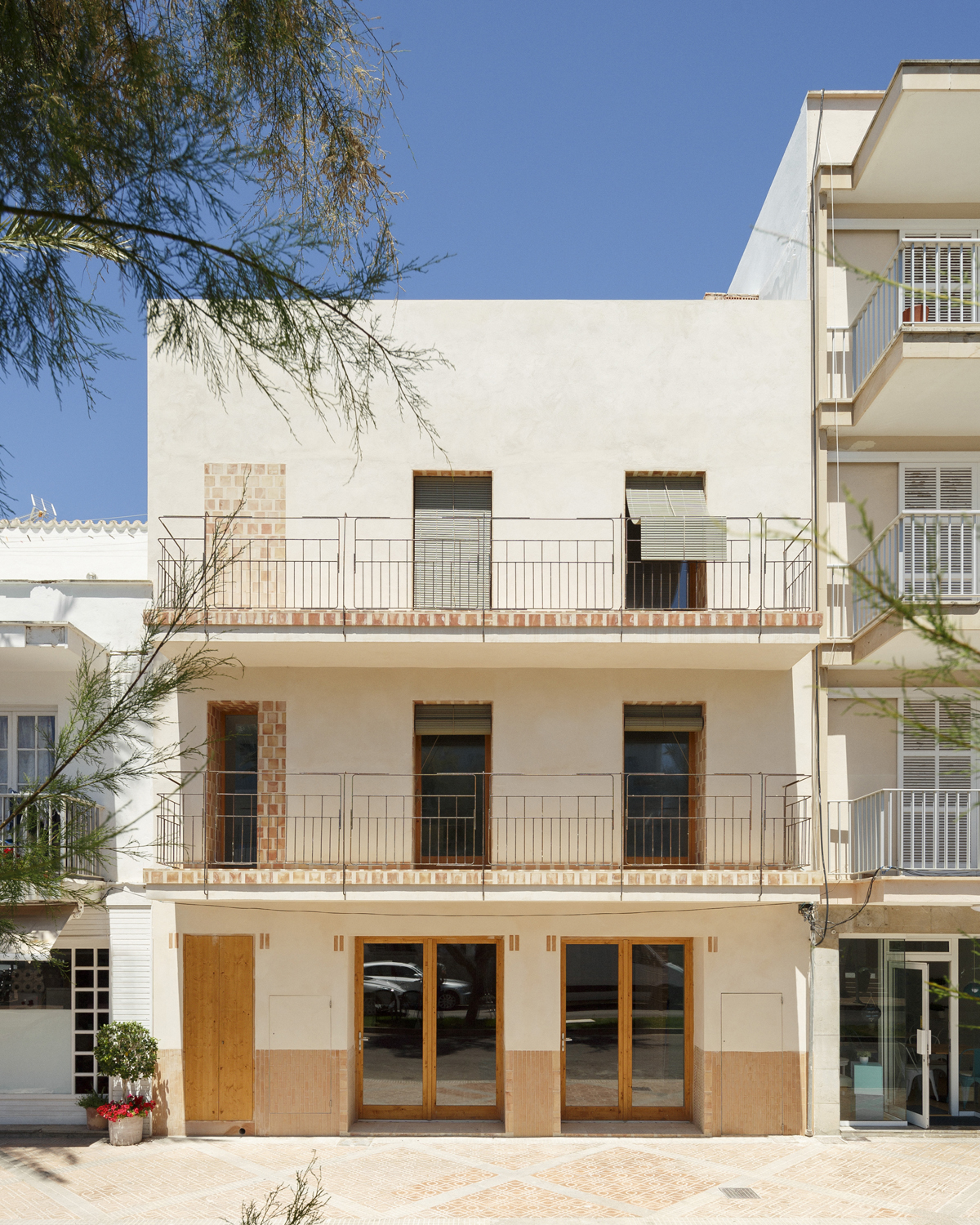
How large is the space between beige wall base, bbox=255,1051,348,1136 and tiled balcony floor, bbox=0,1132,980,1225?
0.87 ft

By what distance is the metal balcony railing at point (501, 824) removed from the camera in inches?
582

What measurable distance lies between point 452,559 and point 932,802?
6.49m

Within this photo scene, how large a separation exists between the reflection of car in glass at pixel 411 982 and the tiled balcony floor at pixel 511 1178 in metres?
1.58

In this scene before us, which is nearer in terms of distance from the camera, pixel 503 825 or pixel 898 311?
pixel 898 311

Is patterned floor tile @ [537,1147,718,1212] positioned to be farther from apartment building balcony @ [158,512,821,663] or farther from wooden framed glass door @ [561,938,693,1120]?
apartment building balcony @ [158,512,821,663]

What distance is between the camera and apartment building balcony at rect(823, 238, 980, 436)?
13.4 meters

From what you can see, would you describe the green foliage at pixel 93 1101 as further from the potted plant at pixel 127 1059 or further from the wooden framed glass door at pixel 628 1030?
the wooden framed glass door at pixel 628 1030

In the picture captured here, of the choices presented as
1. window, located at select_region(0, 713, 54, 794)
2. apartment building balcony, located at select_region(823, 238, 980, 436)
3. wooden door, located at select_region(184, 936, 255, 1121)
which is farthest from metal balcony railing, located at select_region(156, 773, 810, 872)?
apartment building balcony, located at select_region(823, 238, 980, 436)

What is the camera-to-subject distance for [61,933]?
49.6ft

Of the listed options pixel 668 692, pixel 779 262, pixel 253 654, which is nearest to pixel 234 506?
pixel 253 654

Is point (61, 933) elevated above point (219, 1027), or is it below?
above

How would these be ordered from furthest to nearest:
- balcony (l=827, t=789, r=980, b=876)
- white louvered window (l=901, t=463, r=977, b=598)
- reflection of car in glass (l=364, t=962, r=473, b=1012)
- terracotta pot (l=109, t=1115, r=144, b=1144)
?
1. reflection of car in glass (l=364, t=962, r=473, b=1012)
2. white louvered window (l=901, t=463, r=977, b=598)
3. terracotta pot (l=109, t=1115, r=144, b=1144)
4. balcony (l=827, t=789, r=980, b=876)

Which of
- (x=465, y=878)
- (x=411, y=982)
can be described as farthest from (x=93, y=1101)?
(x=465, y=878)

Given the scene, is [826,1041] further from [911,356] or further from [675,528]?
[911,356]
